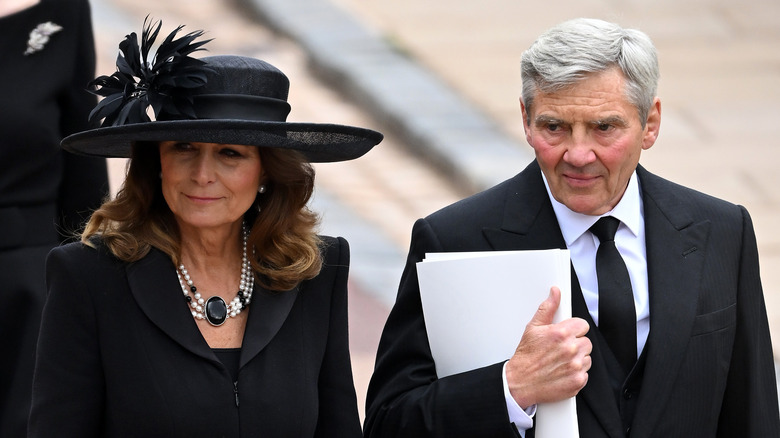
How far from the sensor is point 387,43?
9.52 m

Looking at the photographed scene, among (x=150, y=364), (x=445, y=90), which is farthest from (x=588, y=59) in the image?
(x=445, y=90)

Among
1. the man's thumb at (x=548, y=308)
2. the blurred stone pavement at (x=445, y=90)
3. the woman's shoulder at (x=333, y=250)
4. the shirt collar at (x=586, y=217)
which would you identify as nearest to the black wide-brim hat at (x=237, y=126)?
the woman's shoulder at (x=333, y=250)

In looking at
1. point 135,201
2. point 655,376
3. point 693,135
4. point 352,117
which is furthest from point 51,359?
point 693,135

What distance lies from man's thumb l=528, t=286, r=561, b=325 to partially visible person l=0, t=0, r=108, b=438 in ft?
4.75

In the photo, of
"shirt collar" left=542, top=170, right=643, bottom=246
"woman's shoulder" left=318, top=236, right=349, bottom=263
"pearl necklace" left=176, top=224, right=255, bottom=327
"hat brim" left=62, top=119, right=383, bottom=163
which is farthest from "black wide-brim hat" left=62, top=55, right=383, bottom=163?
"shirt collar" left=542, top=170, right=643, bottom=246

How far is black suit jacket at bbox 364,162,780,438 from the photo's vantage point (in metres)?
3.16

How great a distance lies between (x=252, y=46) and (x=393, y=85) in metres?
0.95

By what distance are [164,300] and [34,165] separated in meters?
0.95

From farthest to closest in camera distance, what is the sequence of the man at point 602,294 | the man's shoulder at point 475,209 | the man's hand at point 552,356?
the man's shoulder at point 475,209 < the man at point 602,294 < the man's hand at point 552,356

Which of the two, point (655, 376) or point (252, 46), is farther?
point (252, 46)

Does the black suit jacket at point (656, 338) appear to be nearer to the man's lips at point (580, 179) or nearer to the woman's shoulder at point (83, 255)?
the man's lips at point (580, 179)

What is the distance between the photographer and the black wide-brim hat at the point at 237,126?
10.3ft

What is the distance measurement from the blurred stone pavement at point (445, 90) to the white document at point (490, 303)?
349 cm

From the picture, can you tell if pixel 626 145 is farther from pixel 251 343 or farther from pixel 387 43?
pixel 387 43
